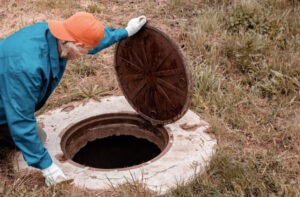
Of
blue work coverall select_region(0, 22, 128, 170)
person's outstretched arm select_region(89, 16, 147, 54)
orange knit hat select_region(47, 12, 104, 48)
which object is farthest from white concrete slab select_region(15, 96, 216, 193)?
orange knit hat select_region(47, 12, 104, 48)

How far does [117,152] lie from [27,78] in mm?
1859

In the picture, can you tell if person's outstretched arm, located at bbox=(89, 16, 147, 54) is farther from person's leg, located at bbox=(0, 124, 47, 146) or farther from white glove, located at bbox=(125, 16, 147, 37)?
person's leg, located at bbox=(0, 124, 47, 146)

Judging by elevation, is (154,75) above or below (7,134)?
above

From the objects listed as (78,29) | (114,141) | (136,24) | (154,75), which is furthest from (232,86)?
(78,29)

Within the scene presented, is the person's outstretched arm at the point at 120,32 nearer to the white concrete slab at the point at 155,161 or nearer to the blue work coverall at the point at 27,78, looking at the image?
the blue work coverall at the point at 27,78

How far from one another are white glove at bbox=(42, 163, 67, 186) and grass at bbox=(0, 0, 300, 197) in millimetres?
73

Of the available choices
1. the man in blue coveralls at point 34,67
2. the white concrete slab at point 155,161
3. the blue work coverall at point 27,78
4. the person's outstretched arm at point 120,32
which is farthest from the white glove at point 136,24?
the white concrete slab at point 155,161

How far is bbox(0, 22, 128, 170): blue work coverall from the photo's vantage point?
2707 millimetres

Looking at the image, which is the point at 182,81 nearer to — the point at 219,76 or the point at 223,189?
the point at 223,189

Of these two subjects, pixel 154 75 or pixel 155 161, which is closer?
pixel 155 161

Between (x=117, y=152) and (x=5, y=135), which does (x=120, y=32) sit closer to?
(x=5, y=135)

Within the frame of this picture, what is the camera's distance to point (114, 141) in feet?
14.4

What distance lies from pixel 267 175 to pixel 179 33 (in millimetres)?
2863

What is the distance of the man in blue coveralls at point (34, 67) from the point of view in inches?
107
